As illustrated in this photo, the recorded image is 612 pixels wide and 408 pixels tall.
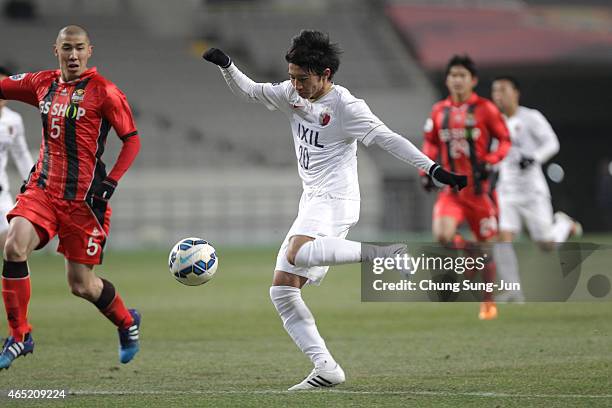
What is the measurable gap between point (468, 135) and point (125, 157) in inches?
182

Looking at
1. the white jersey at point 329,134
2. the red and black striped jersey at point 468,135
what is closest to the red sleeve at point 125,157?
the white jersey at point 329,134

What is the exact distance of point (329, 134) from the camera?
7.39 metres

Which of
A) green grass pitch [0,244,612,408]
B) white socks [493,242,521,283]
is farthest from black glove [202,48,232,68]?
white socks [493,242,521,283]

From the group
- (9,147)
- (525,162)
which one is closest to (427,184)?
(525,162)

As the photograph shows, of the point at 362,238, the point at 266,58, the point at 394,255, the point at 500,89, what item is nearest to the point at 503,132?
the point at 500,89

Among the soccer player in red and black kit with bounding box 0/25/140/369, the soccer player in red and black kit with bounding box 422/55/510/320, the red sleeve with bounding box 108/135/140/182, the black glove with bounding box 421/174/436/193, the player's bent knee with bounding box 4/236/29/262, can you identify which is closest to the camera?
the player's bent knee with bounding box 4/236/29/262

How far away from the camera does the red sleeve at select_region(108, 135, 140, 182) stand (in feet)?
25.2

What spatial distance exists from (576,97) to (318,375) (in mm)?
27703

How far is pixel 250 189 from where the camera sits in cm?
2939

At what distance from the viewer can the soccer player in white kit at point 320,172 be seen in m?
7.19

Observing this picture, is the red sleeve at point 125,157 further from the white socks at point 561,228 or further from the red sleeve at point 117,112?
the white socks at point 561,228

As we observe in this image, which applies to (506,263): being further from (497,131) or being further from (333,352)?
(333,352)

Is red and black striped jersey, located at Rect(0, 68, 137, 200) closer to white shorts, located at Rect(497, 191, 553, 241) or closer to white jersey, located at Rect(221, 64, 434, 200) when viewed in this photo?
white jersey, located at Rect(221, 64, 434, 200)

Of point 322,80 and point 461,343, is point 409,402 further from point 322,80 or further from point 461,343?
point 461,343
